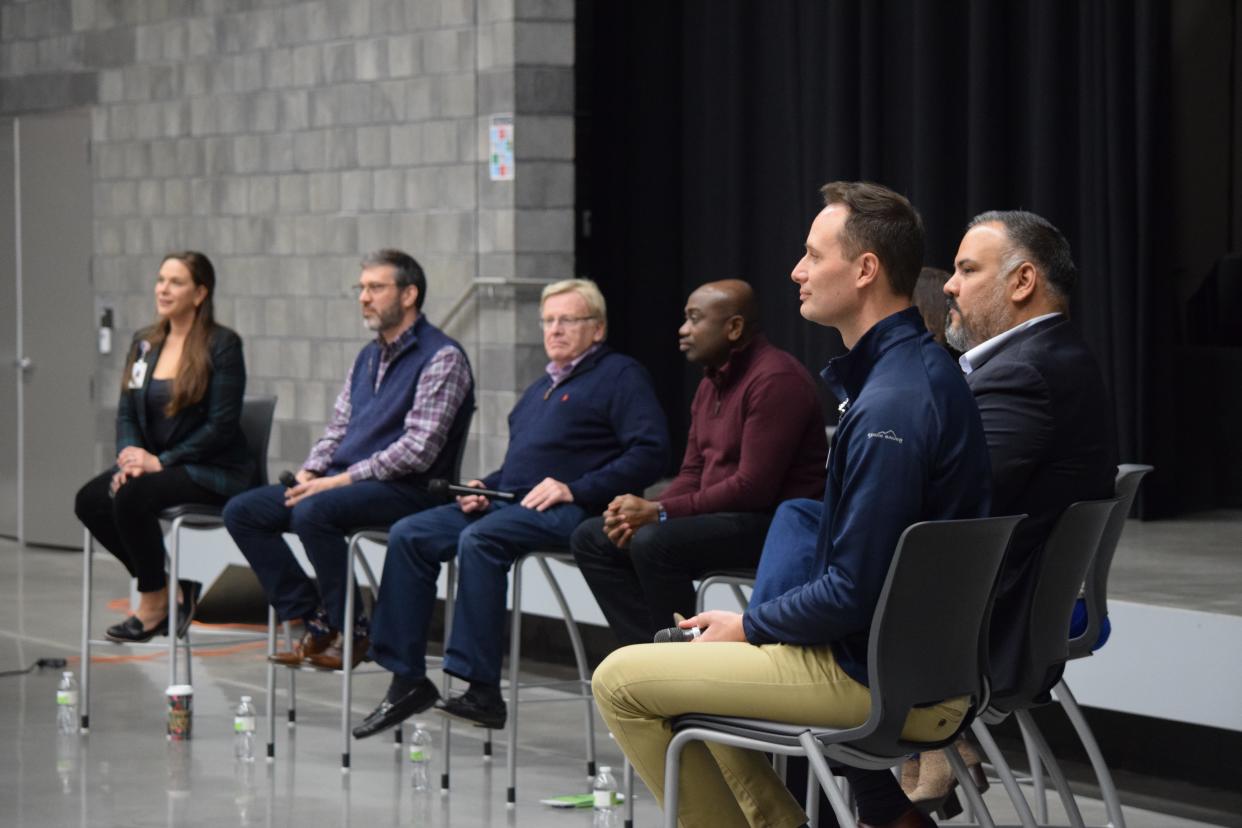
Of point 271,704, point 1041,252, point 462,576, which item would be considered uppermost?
point 1041,252

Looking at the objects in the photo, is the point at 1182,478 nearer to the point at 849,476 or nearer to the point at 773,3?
the point at 773,3

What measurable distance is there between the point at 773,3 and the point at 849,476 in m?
4.76

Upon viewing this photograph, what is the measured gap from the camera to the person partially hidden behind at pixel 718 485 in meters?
4.21

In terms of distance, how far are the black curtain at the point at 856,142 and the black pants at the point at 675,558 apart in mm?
2382

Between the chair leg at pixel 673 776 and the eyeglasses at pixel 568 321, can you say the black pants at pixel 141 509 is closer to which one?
the eyeglasses at pixel 568 321

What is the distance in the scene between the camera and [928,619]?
9.01 feet

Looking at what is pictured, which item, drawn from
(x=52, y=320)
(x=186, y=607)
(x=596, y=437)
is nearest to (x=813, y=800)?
(x=596, y=437)

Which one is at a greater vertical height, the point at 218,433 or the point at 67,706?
the point at 218,433

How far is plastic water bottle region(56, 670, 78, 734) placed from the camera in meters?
5.38

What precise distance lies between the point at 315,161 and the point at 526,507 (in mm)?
3549

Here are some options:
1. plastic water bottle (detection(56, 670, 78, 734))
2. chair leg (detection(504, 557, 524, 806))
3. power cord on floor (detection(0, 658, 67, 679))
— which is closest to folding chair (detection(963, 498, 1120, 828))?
chair leg (detection(504, 557, 524, 806))

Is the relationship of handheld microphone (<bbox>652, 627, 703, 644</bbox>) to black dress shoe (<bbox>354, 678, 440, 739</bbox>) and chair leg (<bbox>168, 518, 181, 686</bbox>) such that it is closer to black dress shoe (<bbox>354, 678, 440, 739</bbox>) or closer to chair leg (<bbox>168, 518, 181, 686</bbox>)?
black dress shoe (<bbox>354, 678, 440, 739</bbox>)

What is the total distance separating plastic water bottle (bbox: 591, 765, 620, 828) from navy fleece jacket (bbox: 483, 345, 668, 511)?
724mm

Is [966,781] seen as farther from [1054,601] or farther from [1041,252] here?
[1041,252]
